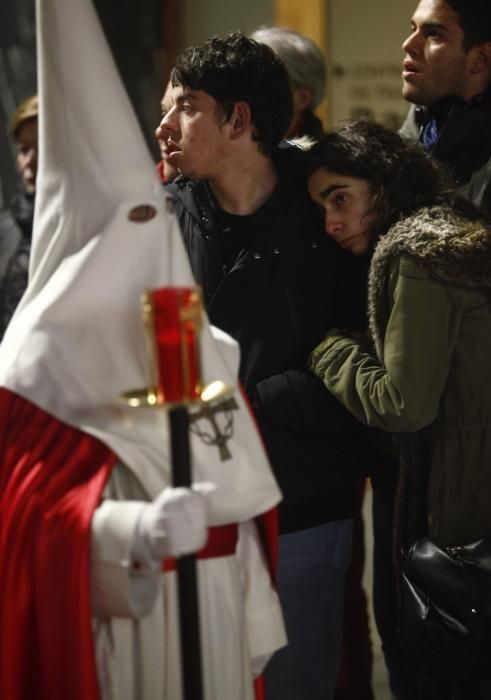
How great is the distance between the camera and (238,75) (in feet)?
7.64

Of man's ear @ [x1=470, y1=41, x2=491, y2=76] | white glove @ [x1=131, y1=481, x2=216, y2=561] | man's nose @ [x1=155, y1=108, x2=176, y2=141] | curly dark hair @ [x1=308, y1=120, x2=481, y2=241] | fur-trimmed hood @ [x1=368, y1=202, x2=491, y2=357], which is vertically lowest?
white glove @ [x1=131, y1=481, x2=216, y2=561]

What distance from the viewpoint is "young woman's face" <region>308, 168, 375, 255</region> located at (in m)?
2.36

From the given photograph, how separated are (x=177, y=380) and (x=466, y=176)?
1429 millimetres

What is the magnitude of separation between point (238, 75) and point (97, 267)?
731 mm

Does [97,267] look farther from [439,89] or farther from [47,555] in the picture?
[439,89]

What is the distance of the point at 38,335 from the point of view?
5.81ft

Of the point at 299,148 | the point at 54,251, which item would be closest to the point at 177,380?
the point at 54,251

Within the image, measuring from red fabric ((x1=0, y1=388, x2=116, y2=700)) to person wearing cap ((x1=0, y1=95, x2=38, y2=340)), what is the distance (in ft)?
Result: 6.34

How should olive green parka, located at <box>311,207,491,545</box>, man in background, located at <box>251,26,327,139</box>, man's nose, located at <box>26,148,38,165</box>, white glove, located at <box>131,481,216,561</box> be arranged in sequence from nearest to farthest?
white glove, located at <box>131,481,216,561</box>, olive green parka, located at <box>311,207,491,545</box>, man in background, located at <box>251,26,327,139</box>, man's nose, located at <box>26,148,38,165</box>

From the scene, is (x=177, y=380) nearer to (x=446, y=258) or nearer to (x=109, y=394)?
(x=109, y=394)

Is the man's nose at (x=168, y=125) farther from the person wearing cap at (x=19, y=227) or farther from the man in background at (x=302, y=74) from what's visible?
the person wearing cap at (x=19, y=227)

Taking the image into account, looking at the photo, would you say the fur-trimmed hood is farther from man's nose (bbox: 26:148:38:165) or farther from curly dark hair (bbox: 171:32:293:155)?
man's nose (bbox: 26:148:38:165)

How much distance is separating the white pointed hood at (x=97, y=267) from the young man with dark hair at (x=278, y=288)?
0.54 m

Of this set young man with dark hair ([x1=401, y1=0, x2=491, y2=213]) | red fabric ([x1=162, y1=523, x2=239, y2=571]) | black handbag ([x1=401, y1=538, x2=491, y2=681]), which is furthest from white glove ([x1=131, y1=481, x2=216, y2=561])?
young man with dark hair ([x1=401, y1=0, x2=491, y2=213])
